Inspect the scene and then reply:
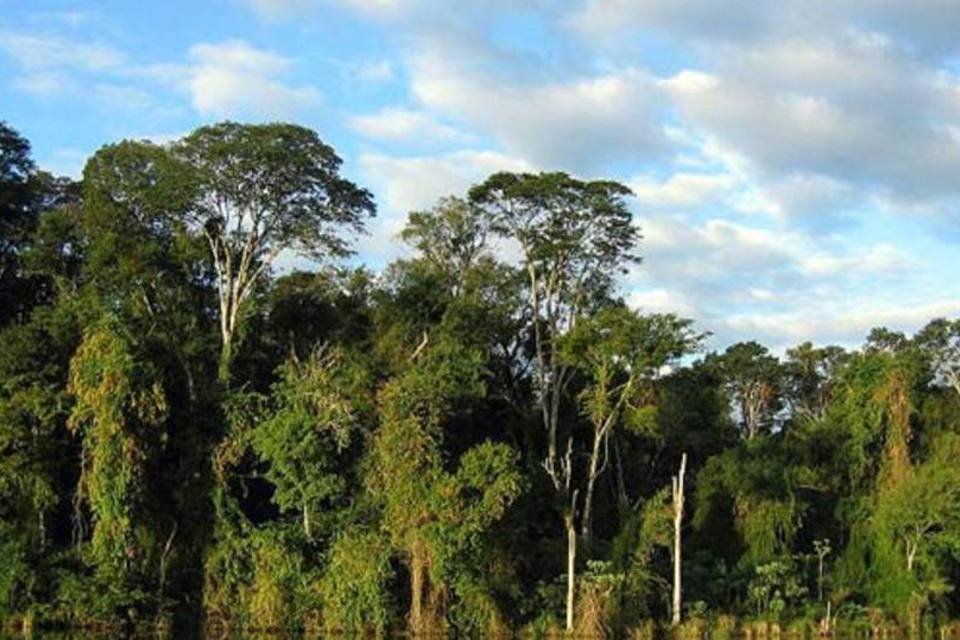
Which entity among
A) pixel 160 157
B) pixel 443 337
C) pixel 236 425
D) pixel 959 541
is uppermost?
pixel 160 157

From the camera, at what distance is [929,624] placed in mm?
36375

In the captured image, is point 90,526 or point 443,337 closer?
point 90,526

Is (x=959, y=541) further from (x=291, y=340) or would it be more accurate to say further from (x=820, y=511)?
(x=291, y=340)

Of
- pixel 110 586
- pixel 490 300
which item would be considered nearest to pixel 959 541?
pixel 490 300

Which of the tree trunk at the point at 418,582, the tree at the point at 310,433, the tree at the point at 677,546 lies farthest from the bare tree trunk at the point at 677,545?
the tree at the point at 310,433

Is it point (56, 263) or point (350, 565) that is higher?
point (56, 263)

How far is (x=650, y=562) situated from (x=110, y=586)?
14.0 metres

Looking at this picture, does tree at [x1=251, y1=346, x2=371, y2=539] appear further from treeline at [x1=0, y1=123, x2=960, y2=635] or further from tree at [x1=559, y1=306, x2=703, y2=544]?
tree at [x1=559, y1=306, x2=703, y2=544]

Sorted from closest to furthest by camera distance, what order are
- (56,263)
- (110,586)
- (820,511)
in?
Answer: (110,586), (56,263), (820,511)

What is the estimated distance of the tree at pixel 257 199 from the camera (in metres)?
35.8

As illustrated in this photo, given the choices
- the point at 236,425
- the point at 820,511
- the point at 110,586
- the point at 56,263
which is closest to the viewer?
the point at 110,586

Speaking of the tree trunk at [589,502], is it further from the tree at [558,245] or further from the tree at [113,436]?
the tree at [113,436]

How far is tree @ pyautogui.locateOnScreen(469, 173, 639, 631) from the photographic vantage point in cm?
3969

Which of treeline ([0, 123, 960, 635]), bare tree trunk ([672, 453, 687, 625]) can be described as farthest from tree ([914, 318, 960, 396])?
bare tree trunk ([672, 453, 687, 625])
